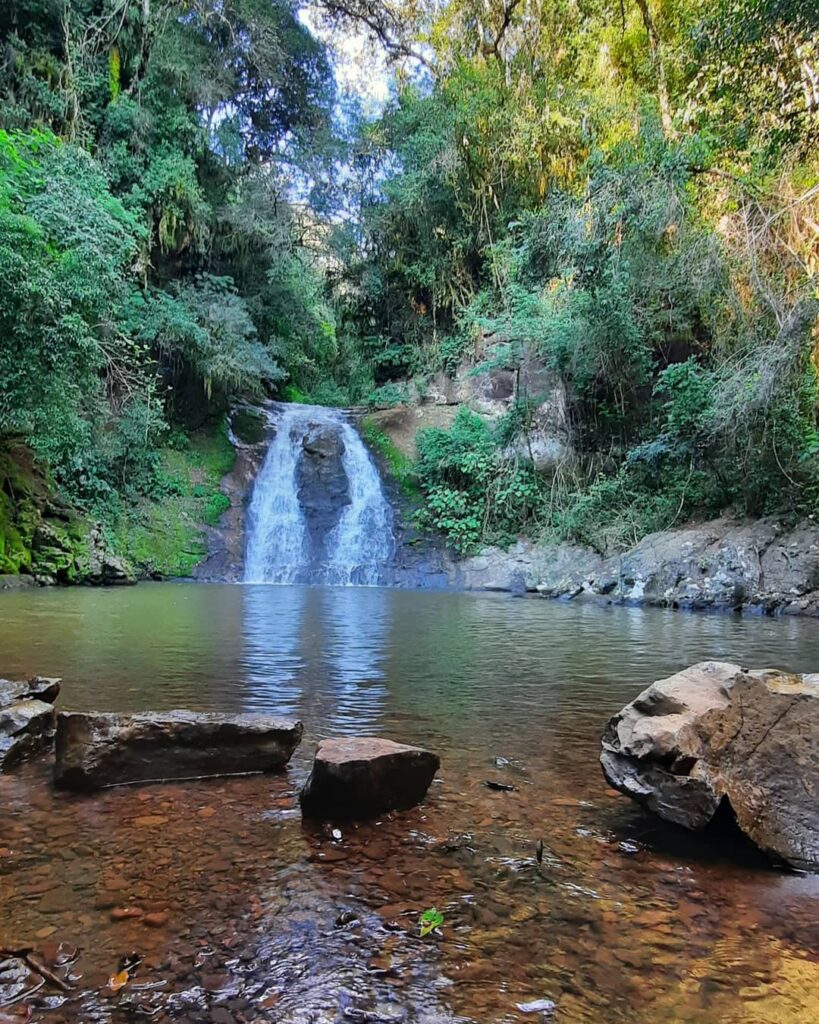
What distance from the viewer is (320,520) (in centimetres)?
1633

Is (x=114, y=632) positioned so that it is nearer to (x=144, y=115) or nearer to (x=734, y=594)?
(x=734, y=594)

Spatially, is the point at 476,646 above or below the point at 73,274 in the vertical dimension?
below

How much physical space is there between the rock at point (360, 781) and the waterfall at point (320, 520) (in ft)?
40.4

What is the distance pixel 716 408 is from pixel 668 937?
36.1ft

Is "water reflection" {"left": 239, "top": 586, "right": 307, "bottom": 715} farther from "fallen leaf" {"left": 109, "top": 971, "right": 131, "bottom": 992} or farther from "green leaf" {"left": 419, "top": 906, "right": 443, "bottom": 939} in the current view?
"fallen leaf" {"left": 109, "top": 971, "right": 131, "bottom": 992}

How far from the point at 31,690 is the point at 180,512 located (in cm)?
1324

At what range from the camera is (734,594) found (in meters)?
10.7

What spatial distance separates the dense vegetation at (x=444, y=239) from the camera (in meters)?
9.77

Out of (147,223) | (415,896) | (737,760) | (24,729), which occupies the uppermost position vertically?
(147,223)

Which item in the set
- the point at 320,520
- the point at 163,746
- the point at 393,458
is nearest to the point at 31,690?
the point at 163,746

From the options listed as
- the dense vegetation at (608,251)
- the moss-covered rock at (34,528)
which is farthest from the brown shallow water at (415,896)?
the moss-covered rock at (34,528)

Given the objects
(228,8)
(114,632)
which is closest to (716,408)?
(114,632)

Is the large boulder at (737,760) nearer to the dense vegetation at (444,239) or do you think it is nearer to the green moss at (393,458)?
the dense vegetation at (444,239)

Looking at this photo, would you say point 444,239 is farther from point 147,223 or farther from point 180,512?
point 180,512
